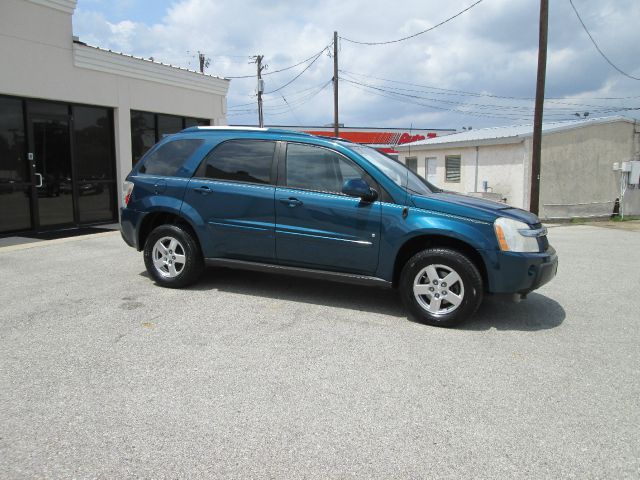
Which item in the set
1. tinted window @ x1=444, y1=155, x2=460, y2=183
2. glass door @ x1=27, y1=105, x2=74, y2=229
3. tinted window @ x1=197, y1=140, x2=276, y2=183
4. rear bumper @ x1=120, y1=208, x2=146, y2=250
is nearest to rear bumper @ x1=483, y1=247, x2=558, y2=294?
tinted window @ x1=197, y1=140, x2=276, y2=183

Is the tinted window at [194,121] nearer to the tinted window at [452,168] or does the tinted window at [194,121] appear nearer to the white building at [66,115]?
the white building at [66,115]

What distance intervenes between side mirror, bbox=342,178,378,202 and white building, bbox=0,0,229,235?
7.93 meters

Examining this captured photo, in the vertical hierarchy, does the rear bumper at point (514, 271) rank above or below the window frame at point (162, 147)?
below

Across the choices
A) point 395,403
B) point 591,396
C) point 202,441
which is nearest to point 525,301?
point 591,396

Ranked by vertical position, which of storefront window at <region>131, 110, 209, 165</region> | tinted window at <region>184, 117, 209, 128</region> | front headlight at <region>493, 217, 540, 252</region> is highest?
tinted window at <region>184, 117, 209, 128</region>

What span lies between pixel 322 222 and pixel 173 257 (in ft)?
6.37

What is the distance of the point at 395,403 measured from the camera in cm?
333

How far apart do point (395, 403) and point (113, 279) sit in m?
4.48

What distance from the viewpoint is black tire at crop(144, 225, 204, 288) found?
19.4ft

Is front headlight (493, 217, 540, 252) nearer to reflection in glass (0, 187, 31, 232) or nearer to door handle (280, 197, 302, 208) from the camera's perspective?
door handle (280, 197, 302, 208)

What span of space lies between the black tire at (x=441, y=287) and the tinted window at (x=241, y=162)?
1890 mm

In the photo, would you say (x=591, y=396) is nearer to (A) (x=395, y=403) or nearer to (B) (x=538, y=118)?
(A) (x=395, y=403)

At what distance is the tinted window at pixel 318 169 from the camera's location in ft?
17.3

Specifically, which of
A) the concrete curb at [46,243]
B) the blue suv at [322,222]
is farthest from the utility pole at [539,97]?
the concrete curb at [46,243]
